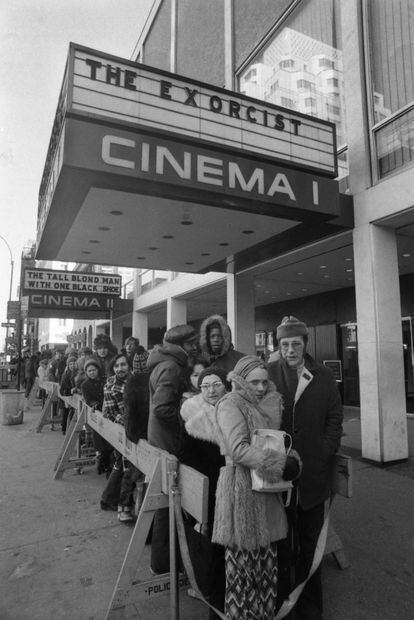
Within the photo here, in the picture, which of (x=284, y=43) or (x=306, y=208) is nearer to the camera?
(x=306, y=208)

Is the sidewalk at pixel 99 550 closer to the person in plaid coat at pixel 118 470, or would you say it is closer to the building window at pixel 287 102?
the person in plaid coat at pixel 118 470

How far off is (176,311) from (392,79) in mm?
9665

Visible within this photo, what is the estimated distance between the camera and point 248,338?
33.3ft

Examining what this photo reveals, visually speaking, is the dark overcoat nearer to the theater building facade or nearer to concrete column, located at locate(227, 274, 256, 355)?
the theater building facade

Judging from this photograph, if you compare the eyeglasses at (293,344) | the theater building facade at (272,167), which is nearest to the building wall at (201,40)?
the theater building facade at (272,167)

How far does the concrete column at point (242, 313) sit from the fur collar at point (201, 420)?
7.38m

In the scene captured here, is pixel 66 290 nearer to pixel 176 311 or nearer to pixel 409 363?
pixel 176 311

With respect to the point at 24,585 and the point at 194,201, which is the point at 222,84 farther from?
the point at 24,585

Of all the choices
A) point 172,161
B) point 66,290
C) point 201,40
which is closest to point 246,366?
point 172,161

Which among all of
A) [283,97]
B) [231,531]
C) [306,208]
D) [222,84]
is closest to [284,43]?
[283,97]

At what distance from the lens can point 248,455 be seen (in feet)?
7.19

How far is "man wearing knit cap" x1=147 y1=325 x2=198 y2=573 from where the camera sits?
299 cm

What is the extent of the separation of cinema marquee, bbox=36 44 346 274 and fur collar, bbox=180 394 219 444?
333 cm

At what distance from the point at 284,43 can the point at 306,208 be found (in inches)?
209
